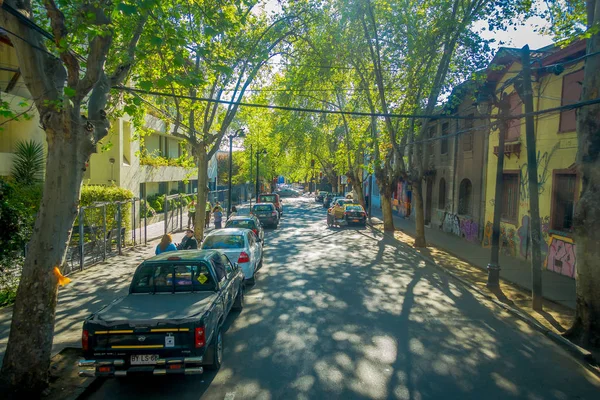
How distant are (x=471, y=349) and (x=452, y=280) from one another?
6.04 metres

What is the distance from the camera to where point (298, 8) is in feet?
53.9

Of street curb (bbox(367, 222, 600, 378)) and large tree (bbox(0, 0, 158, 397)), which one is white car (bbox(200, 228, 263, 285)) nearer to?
large tree (bbox(0, 0, 158, 397))

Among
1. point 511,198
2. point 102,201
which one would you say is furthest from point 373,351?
point 511,198

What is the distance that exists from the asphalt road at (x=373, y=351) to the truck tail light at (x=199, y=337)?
694 millimetres

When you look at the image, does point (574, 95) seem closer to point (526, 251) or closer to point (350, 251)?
point (526, 251)

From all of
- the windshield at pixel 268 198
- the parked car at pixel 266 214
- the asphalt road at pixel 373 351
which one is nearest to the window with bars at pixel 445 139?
the parked car at pixel 266 214

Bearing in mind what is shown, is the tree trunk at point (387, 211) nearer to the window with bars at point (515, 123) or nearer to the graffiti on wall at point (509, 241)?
the graffiti on wall at point (509, 241)

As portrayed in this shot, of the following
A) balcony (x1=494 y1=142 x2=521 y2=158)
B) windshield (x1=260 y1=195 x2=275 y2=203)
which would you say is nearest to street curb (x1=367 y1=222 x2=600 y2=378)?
balcony (x1=494 y1=142 x2=521 y2=158)

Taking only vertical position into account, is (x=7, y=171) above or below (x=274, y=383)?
above

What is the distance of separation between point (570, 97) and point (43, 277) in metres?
15.2

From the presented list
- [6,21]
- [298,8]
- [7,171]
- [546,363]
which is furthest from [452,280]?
[7,171]

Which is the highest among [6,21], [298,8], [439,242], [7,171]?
[298,8]

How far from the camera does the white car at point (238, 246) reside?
1110 centimetres

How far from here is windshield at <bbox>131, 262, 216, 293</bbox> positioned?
6.95m
